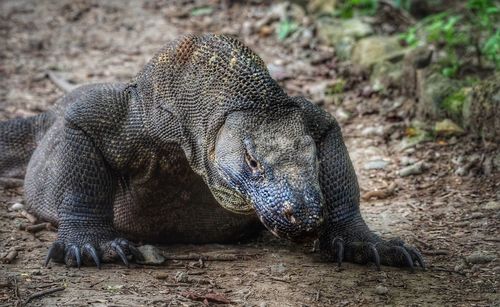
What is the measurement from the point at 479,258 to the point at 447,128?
260 centimetres

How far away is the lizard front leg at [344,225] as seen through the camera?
5047 mm

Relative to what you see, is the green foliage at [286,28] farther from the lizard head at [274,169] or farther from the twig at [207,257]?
the lizard head at [274,169]

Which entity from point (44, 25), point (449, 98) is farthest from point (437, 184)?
point (44, 25)

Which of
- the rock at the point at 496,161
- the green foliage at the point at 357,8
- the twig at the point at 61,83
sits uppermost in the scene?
the green foliage at the point at 357,8

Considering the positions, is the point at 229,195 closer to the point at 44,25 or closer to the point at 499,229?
the point at 499,229

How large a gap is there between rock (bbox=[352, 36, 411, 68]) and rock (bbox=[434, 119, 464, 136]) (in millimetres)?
1791

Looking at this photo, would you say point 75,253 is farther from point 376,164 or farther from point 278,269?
point 376,164

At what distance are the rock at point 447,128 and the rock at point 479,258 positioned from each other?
2451 mm

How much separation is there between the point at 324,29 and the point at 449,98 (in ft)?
12.0

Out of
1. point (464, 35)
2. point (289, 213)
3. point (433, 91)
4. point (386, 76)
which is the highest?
point (464, 35)

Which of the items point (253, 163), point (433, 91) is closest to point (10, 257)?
point (253, 163)

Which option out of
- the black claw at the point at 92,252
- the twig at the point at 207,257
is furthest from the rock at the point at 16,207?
the twig at the point at 207,257

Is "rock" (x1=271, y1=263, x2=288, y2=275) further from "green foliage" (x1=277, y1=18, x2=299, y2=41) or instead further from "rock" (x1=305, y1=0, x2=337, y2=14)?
"rock" (x1=305, y1=0, x2=337, y2=14)

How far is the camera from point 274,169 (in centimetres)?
430
